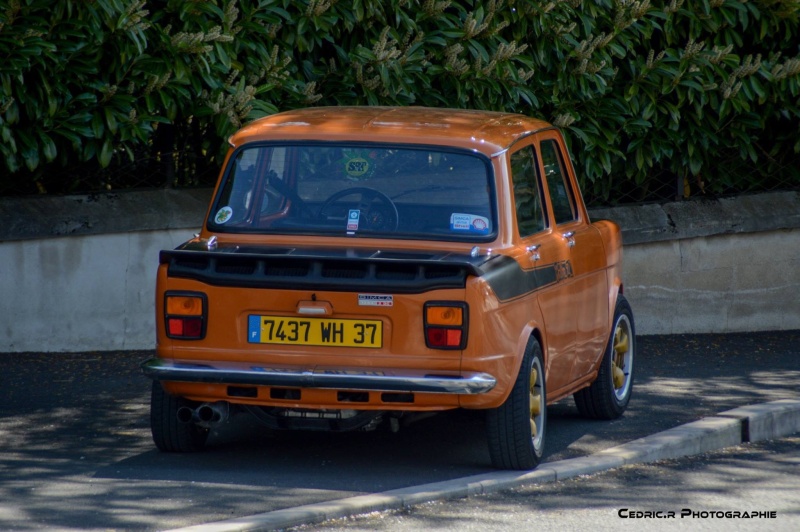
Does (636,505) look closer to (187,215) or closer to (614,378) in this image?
(614,378)

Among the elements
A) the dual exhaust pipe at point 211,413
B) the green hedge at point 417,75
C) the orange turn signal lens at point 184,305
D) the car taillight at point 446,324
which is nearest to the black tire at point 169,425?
the dual exhaust pipe at point 211,413

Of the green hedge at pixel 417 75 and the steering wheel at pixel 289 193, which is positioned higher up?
the green hedge at pixel 417 75

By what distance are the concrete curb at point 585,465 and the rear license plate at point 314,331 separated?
74cm

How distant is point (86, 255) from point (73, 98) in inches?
49.4

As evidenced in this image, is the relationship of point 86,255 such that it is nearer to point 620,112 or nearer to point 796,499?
point 620,112

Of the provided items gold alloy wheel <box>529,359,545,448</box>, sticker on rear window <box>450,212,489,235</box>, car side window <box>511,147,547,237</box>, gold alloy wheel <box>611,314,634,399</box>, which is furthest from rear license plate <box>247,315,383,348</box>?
gold alloy wheel <box>611,314,634,399</box>

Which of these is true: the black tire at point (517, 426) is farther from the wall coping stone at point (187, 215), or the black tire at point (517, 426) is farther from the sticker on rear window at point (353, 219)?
the wall coping stone at point (187, 215)

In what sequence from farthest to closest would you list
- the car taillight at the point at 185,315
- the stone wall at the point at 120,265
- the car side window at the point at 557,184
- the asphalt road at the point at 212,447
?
the stone wall at the point at 120,265 → the car side window at the point at 557,184 → the car taillight at the point at 185,315 → the asphalt road at the point at 212,447

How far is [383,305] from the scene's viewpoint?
6344 mm

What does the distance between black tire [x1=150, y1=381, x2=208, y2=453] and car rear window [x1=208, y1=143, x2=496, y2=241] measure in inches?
36.9

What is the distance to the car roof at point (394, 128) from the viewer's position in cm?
711

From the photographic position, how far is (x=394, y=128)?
722 cm

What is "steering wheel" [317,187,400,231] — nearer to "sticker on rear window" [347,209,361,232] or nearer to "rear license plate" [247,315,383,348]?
"sticker on rear window" [347,209,361,232]

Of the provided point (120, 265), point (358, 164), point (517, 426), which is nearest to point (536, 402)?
point (517, 426)
